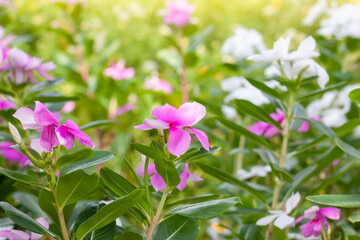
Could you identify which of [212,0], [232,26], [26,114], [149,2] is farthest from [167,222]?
[212,0]

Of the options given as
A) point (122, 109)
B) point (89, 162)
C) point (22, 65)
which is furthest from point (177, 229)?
point (122, 109)

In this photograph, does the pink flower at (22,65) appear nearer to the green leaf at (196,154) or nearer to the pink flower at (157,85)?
the green leaf at (196,154)

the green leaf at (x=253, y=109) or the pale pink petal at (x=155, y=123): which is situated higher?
the pale pink petal at (x=155, y=123)

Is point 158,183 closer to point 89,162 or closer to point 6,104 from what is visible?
point 89,162

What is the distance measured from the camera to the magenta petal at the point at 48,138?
628 millimetres

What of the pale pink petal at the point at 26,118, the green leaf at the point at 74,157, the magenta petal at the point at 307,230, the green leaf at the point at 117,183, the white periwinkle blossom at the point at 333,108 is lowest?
the white periwinkle blossom at the point at 333,108

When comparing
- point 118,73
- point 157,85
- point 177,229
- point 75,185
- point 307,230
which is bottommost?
point 157,85

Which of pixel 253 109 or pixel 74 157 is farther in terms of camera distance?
pixel 253 109

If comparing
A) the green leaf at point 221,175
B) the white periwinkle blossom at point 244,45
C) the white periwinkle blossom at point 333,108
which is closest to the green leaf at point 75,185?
the green leaf at point 221,175

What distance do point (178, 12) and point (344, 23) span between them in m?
0.80

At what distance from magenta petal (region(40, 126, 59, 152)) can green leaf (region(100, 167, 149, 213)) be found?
9 cm

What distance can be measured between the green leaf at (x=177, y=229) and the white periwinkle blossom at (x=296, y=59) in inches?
14.8

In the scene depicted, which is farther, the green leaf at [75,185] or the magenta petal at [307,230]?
the magenta petal at [307,230]

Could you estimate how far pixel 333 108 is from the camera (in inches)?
65.9
